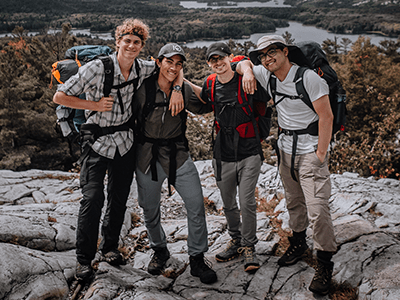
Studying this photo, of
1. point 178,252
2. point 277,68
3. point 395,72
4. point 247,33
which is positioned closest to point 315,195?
point 277,68

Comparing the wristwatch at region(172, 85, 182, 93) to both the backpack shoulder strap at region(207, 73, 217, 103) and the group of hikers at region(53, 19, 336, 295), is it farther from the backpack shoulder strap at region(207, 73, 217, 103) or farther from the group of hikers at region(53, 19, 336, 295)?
the backpack shoulder strap at region(207, 73, 217, 103)

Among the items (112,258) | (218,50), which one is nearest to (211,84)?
(218,50)

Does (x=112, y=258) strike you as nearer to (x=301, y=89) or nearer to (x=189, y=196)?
(x=189, y=196)

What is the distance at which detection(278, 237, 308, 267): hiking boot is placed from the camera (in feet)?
12.7

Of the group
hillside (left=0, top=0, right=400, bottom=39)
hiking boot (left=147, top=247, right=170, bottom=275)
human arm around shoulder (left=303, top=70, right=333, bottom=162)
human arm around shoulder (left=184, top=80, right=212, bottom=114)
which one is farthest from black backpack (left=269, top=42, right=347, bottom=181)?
hillside (left=0, top=0, right=400, bottom=39)

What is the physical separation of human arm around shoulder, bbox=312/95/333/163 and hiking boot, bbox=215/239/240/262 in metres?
1.85

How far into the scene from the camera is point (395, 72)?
2319cm

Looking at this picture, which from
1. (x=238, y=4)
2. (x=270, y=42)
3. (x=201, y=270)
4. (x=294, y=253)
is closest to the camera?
(x=270, y=42)

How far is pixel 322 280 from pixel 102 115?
3.27 meters

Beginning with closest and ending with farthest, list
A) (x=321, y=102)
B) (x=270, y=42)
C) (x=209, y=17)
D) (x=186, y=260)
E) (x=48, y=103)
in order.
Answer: (x=321, y=102), (x=270, y=42), (x=186, y=260), (x=48, y=103), (x=209, y=17)

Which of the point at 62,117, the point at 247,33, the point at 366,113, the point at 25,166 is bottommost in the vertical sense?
the point at 25,166

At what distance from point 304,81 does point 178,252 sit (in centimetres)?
332

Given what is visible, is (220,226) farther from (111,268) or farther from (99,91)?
(99,91)

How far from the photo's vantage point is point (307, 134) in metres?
3.27
